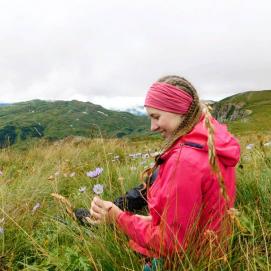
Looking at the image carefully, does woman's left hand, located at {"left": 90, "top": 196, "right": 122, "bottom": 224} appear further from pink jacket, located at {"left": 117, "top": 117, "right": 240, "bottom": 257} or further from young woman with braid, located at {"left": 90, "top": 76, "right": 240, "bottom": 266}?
pink jacket, located at {"left": 117, "top": 117, "right": 240, "bottom": 257}

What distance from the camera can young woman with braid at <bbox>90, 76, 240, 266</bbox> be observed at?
114 inches

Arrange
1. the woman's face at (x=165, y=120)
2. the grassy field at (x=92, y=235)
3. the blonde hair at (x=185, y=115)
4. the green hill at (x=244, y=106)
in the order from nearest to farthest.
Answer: the grassy field at (x=92, y=235)
the blonde hair at (x=185, y=115)
the woman's face at (x=165, y=120)
the green hill at (x=244, y=106)

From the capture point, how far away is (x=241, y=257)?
2.74 meters

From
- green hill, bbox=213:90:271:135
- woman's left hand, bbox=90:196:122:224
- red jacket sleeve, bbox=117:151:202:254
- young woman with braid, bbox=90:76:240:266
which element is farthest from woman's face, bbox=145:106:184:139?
green hill, bbox=213:90:271:135

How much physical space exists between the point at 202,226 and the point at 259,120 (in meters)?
101

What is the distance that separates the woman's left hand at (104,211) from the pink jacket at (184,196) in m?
0.20

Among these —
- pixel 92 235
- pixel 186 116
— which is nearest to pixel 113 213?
pixel 92 235

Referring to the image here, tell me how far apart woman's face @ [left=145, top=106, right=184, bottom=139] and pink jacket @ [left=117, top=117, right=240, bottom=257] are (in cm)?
19

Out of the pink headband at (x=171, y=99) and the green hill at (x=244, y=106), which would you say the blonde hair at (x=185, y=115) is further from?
the green hill at (x=244, y=106)

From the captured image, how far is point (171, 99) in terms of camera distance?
3.27 meters

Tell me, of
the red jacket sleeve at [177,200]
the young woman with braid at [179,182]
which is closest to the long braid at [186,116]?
the young woman with braid at [179,182]

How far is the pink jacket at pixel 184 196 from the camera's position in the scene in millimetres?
2889

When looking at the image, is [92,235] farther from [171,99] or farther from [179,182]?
[171,99]

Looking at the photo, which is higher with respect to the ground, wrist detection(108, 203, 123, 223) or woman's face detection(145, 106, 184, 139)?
woman's face detection(145, 106, 184, 139)
